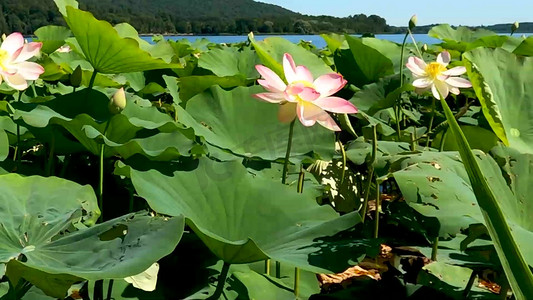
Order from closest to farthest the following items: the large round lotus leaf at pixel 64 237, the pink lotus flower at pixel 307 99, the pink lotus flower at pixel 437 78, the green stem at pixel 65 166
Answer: the large round lotus leaf at pixel 64 237 → the pink lotus flower at pixel 307 99 → the green stem at pixel 65 166 → the pink lotus flower at pixel 437 78

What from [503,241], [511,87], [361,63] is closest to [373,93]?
[361,63]

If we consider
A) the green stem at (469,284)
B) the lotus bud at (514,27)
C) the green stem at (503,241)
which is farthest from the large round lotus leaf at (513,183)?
the lotus bud at (514,27)

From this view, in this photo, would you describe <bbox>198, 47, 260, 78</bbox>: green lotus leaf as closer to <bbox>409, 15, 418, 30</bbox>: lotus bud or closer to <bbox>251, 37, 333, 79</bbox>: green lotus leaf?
<bbox>251, 37, 333, 79</bbox>: green lotus leaf

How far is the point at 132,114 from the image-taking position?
1.16m

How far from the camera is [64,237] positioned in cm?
69

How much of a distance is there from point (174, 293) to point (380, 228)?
1.76 feet

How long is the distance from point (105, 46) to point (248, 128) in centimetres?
31

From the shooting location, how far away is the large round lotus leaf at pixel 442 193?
2.42ft

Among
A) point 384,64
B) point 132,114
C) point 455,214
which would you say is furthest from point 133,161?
point 384,64

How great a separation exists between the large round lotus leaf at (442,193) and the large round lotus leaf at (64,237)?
0.31m

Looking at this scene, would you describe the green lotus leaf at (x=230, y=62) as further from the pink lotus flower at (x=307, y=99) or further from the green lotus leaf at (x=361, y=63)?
the pink lotus flower at (x=307, y=99)

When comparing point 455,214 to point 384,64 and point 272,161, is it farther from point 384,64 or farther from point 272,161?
point 384,64

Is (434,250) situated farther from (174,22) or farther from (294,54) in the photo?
(174,22)

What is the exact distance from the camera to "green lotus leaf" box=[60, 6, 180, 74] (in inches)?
42.4
